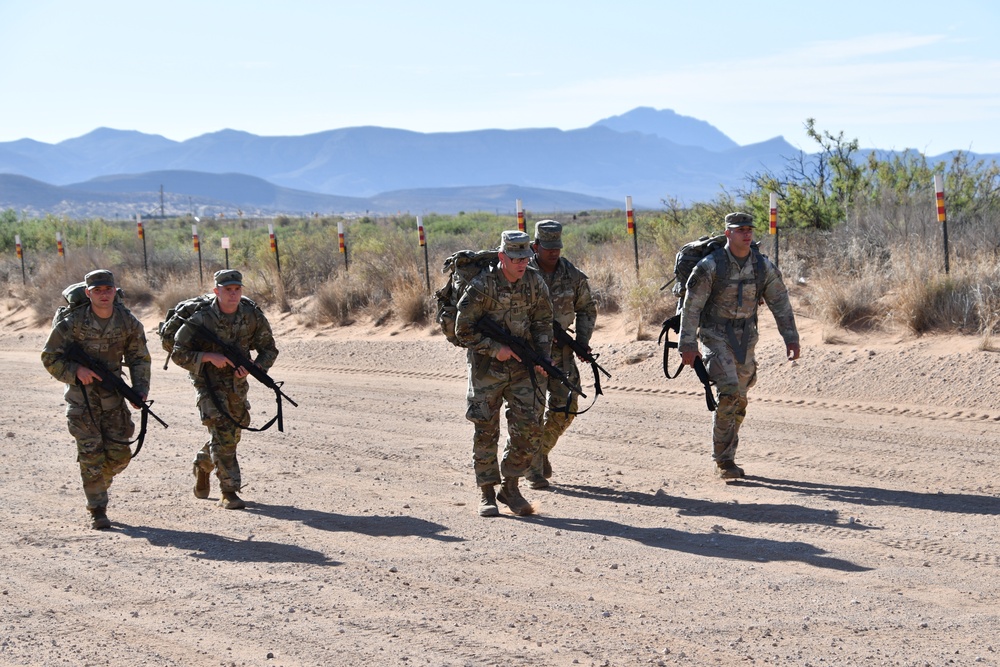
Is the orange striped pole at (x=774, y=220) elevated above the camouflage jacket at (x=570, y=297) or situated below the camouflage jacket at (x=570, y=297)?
above

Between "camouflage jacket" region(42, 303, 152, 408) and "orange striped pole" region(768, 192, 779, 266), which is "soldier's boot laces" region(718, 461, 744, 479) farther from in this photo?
"orange striped pole" region(768, 192, 779, 266)

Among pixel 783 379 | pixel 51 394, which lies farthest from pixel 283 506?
pixel 51 394

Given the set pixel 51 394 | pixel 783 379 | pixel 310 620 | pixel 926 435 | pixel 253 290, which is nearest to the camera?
pixel 310 620

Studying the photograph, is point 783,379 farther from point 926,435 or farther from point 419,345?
point 419,345

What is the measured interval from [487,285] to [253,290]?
16254 millimetres

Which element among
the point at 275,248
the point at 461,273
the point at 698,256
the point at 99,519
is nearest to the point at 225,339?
the point at 99,519

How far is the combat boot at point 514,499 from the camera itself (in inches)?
330

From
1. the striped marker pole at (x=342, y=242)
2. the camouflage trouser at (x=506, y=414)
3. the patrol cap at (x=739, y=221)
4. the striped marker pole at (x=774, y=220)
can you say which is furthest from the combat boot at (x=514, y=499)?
the striped marker pole at (x=342, y=242)

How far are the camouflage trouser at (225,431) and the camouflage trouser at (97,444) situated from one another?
566 mm

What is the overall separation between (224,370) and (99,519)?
1373 mm

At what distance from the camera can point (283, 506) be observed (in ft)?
29.6

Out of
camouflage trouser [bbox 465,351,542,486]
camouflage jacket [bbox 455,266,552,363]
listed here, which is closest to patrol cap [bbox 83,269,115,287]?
camouflage jacket [bbox 455,266,552,363]

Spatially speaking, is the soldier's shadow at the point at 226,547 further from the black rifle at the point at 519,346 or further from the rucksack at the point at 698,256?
the rucksack at the point at 698,256

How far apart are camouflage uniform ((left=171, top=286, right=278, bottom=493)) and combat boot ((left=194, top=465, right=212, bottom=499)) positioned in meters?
0.27
